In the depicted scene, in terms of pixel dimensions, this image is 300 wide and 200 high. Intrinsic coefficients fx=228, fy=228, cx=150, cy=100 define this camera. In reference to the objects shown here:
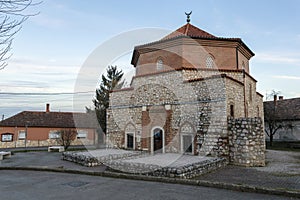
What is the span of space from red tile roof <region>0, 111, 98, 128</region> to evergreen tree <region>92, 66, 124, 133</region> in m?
3.25

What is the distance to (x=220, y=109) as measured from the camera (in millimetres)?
12141

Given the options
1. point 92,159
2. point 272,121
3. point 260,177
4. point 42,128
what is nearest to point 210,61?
point 260,177

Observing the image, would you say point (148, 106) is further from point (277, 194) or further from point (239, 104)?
point (277, 194)

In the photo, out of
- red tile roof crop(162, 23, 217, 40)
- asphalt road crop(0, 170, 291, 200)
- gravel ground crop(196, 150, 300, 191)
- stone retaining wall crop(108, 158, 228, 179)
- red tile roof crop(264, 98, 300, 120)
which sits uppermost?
red tile roof crop(162, 23, 217, 40)

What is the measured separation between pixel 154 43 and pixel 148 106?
171 inches

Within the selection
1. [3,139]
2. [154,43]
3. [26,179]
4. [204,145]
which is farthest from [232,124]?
[3,139]

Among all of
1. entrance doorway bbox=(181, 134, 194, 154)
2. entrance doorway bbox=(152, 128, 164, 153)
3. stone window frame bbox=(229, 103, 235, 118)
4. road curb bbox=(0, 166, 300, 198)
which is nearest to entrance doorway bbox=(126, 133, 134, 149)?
entrance doorway bbox=(152, 128, 164, 153)

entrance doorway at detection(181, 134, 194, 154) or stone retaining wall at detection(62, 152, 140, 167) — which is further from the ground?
entrance doorway at detection(181, 134, 194, 154)

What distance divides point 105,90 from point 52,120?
814 centimetres

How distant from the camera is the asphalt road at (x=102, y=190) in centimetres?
665

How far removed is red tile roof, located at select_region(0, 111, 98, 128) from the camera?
2771 centimetres

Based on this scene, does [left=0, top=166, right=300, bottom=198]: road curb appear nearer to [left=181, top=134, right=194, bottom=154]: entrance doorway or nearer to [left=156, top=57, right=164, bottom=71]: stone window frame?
[left=181, top=134, right=194, bottom=154]: entrance doorway

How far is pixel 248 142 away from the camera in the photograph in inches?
447

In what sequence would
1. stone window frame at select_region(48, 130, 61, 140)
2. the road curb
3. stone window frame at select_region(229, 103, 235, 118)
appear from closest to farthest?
the road curb → stone window frame at select_region(229, 103, 235, 118) → stone window frame at select_region(48, 130, 61, 140)
